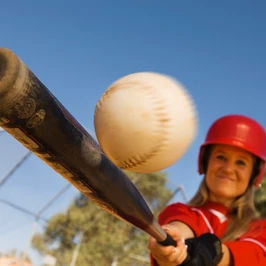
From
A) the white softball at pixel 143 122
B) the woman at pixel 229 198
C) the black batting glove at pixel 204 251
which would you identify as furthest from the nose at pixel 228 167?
the white softball at pixel 143 122

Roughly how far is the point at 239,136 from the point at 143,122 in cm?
102

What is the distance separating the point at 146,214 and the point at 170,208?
2.47ft

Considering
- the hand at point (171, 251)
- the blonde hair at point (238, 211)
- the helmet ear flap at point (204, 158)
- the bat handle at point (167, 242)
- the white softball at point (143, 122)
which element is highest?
the white softball at point (143, 122)

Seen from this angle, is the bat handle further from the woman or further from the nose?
the nose

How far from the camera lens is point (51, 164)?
106 centimetres

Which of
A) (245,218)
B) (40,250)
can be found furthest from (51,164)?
(40,250)

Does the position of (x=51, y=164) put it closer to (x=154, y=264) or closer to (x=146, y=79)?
(x=146, y=79)

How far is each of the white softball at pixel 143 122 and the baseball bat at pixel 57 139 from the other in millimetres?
121

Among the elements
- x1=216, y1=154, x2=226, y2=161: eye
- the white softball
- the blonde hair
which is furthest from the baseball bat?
x1=216, y1=154, x2=226, y2=161: eye

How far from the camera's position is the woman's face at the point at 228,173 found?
6.94ft

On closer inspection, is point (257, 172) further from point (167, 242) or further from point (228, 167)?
point (167, 242)

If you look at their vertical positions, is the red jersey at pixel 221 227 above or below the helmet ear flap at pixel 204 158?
below

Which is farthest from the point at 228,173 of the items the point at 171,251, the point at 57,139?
the point at 57,139

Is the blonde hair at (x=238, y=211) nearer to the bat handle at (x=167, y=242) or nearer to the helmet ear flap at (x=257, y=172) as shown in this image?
the helmet ear flap at (x=257, y=172)
